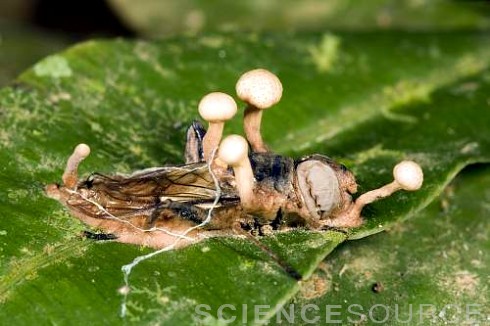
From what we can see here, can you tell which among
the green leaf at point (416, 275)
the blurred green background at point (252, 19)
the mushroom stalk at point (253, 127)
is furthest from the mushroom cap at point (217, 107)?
the blurred green background at point (252, 19)

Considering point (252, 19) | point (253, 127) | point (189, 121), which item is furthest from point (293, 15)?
point (253, 127)

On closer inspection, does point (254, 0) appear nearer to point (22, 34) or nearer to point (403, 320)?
point (22, 34)

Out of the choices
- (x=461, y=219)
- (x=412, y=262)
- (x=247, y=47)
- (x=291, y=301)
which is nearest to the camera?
(x=291, y=301)

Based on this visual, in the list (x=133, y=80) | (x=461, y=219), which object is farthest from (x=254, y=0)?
(x=461, y=219)

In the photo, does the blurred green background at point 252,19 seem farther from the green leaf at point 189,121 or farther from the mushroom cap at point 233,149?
the mushroom cap at point 233,149

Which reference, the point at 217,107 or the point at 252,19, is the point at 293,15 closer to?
the point at 252,19

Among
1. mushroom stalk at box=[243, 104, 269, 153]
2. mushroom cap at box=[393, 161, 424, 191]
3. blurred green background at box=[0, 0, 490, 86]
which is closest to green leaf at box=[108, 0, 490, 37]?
blurred green background at box=[0, 0, 490, 86]
